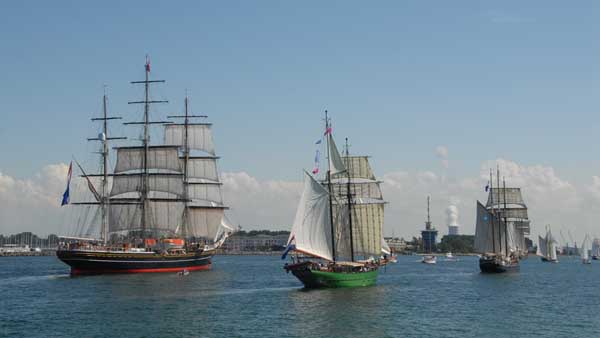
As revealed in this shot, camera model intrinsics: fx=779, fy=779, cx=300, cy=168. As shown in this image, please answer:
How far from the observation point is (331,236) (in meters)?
83.0

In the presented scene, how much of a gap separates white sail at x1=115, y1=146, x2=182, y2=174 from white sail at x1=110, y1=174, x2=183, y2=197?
1.40 metres

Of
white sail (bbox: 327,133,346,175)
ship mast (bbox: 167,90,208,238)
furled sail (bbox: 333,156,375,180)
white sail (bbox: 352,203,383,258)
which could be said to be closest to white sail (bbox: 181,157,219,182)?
ship mast (bbox: 167,90,208,238)

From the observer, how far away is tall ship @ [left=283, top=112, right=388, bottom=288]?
263 feet

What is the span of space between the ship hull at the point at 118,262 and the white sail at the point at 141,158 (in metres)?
16.9

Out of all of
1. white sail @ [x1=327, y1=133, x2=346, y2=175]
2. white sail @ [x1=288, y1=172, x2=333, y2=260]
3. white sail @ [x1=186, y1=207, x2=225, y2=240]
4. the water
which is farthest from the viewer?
white sail @ [x1=186, y1=207, x2=225, y2=240]

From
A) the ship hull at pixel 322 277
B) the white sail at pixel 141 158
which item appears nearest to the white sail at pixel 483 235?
the ship hull at pixel 322 277

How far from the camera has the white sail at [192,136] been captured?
14812cm

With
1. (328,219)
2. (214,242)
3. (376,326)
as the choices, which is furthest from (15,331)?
(214,242)

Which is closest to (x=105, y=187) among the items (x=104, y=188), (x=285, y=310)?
(x=104, y=188)

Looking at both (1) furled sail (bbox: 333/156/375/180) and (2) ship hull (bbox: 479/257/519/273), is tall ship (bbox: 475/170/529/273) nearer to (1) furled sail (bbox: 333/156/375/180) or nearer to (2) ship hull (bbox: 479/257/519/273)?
(2) ship hull (bbox: 479/257/519/273)

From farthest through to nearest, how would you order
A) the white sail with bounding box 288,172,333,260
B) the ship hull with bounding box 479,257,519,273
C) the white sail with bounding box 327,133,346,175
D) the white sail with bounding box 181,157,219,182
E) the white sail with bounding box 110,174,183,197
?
the white sail with bounding box 181,157,219,182 → the white sail with bounding box 110,174,183,197 → the ship hull with bounding box 479,257,519,273 → the white sail with bounding box 327,133,346,175 → the white sail with bounding box 288,172,333,260

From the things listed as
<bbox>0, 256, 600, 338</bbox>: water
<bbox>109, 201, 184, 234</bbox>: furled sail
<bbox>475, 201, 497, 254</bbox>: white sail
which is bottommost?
<bbox>0, 256, 600, 338</bbox>: water

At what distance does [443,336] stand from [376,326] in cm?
590

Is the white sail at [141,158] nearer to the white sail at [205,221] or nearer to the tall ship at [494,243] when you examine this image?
the white sail at [205,221]
